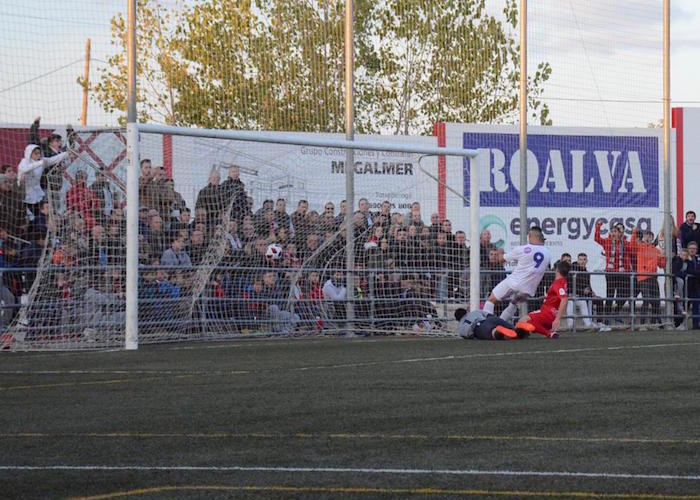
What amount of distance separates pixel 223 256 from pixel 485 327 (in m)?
3.79

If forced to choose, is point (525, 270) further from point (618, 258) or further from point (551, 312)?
point (618, 258)

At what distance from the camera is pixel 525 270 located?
18.6 m

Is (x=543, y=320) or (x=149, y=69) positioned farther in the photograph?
(x=149, y=69)

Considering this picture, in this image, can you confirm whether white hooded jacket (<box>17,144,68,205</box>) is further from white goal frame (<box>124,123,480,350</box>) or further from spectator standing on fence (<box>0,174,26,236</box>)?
white goal frame (<box>124,123,480,350</box>)

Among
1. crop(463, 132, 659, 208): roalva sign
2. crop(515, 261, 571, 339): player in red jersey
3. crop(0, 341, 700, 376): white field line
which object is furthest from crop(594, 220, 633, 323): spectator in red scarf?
crop(0, 341, 700, 376): white field line

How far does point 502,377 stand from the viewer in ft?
36.4

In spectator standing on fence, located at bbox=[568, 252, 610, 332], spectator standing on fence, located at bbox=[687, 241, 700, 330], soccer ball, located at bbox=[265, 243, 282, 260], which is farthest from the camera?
spectator standing on fence, located at bbox=[687, 241, 700, 330]

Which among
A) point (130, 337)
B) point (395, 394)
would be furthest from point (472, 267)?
point (395, 394)

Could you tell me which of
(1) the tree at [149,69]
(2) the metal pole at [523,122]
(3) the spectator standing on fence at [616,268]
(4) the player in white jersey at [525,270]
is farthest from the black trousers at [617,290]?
(1) the tree at [149,69]

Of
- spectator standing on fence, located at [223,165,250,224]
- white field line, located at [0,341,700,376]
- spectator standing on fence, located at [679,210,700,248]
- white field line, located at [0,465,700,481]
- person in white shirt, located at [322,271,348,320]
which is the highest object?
spectator standing on fence, located at [223,165,250,224]

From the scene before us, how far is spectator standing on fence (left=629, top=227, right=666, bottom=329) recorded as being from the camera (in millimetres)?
23156

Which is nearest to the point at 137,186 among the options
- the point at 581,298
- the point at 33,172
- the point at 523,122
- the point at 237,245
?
the point at 33,172

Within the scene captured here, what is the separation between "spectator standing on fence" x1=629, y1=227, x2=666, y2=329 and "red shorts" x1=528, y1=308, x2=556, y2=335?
5349mm

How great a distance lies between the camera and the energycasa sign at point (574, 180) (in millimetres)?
24828
